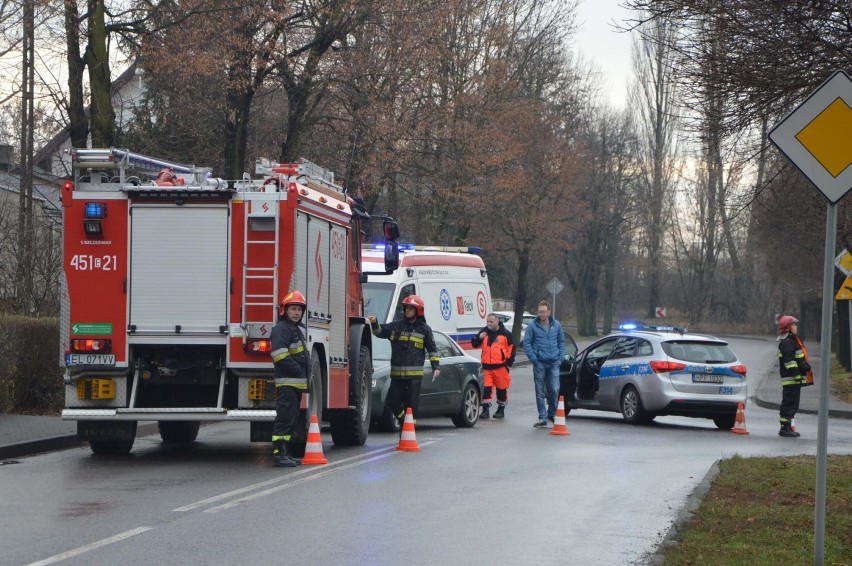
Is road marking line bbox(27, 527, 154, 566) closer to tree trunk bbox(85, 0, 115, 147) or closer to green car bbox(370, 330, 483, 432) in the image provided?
green car bbox(370, 330, 483, 432)

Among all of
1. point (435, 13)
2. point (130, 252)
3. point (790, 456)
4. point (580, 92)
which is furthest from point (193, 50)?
point (580, 92)

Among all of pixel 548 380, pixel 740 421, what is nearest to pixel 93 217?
pixel 548 380

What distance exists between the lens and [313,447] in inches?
522

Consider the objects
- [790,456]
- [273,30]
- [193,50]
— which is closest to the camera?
[790,456]

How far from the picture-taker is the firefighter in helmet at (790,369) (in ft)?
62.3

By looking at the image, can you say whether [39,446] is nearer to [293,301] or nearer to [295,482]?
[293,301]

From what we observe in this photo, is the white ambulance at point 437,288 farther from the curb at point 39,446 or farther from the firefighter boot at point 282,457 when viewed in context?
the firefighter boot at point 282,457

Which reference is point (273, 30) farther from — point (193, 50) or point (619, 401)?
point (619, 401)

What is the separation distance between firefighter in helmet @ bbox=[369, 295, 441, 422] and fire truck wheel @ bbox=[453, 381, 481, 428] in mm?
2978

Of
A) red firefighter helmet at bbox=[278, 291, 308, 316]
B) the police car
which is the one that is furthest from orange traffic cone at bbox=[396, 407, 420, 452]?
the police car

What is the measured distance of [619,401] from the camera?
2083 cm

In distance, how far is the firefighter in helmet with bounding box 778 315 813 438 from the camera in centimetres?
1900

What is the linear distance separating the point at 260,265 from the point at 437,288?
11.0 metres

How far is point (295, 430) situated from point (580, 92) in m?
39.5
